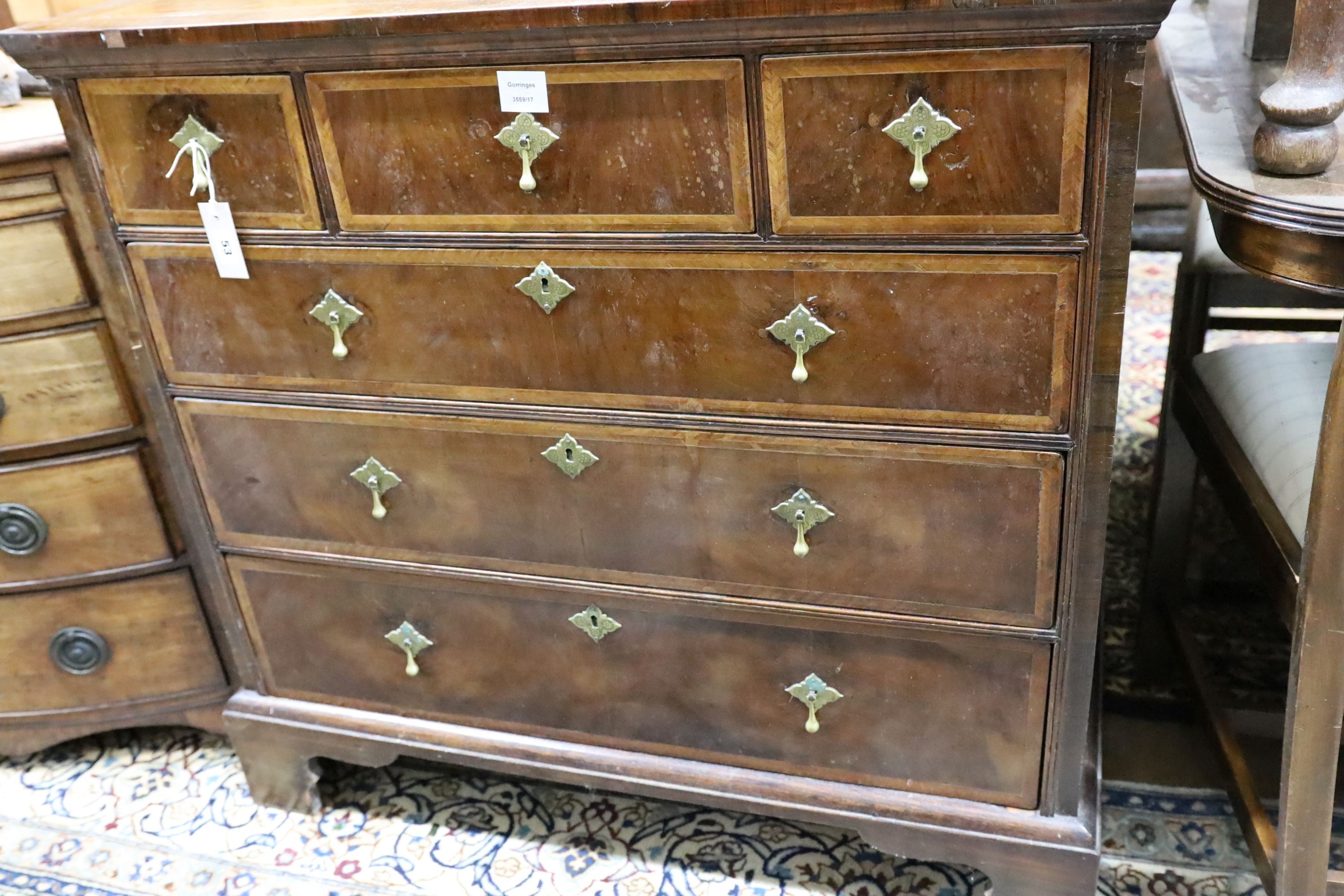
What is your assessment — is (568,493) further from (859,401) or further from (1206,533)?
(1206,533)

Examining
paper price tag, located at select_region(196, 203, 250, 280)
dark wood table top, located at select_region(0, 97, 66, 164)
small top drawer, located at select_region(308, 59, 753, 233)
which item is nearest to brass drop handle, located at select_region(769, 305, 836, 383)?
small top drawer, located at select_region(308, 59, 753, 233)

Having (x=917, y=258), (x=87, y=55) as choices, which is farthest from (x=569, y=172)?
(x=87, y=55)

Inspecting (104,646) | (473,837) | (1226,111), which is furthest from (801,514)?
(104,646)

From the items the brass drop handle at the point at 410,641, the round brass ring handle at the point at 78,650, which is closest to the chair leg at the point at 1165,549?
the brass drop handle at the point at 410,641

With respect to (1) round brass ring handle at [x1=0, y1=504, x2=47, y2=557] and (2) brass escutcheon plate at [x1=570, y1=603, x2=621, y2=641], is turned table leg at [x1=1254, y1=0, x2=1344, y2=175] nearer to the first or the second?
(2) brass escutcheon plate at [x1=570, y1=603, x2=621, y2=641]

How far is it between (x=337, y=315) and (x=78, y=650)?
791 millimetres

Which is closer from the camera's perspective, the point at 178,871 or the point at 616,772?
the point at 616,772

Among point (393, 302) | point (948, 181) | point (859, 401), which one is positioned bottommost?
point (859, 401)

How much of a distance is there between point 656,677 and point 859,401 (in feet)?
1.61

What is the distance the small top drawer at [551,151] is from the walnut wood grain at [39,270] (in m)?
0.45

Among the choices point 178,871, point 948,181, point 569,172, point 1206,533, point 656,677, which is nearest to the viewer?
point 948,181

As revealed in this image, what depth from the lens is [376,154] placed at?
47.9 inches

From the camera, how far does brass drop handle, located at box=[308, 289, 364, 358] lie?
131 centimetres

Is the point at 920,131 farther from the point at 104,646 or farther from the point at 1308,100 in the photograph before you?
the point at 104,646
